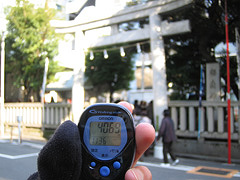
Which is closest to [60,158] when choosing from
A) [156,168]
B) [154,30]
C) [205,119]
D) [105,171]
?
[105,171]

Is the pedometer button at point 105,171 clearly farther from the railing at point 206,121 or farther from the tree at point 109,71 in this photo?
the tree at point 109,71

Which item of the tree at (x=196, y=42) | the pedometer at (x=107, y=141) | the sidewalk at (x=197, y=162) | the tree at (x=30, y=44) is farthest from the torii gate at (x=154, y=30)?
the pedometer at (x=107, y=141)

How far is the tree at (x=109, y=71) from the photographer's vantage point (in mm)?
18906

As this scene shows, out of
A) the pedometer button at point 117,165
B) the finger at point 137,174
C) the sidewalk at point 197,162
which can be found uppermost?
the pedometer button at point 117,165

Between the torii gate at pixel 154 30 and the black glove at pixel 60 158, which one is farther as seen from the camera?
the torii gate at pixel 154 30

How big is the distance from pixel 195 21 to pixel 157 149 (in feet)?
15.9

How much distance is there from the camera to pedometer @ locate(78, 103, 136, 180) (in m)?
1.31

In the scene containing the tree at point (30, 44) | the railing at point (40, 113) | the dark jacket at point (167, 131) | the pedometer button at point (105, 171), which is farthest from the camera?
the tree at point (30, 44)

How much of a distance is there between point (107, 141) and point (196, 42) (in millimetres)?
9836

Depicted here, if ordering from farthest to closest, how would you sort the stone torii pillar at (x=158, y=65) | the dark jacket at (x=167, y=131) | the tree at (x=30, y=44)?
1. the tree at (x=30, y=44)
2. the stone torii pillar at (x=158, y=65)
3. the dark jacket at (x=167, y=131)

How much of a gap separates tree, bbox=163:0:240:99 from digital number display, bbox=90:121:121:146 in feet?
25.7

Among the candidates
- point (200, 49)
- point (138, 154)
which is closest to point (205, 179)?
point (138, 154)

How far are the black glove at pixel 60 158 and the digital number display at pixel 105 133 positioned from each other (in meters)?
0.16

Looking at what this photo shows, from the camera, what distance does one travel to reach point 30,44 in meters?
13.7
